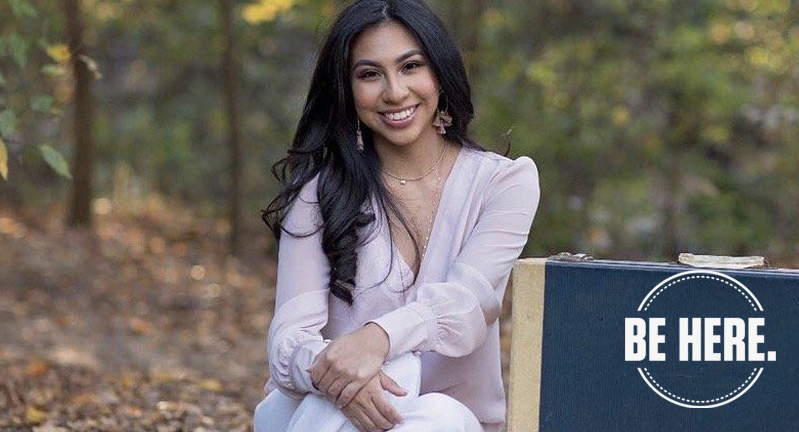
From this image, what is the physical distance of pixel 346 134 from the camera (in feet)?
10.0

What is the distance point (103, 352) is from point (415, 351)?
3493 millimetres

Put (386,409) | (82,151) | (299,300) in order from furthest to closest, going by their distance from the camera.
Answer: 1. (82,151)
2. (299,300)
3. (386,409)

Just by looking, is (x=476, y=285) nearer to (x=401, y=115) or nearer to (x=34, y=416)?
(x=401, y=115)

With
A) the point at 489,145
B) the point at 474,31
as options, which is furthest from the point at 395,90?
the point at 474,31

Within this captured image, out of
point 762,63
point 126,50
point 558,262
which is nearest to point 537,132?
point 762,63

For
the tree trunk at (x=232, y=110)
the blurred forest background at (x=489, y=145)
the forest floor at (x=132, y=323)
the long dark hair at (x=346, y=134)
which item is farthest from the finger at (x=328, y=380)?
the tree trunk at (x=232, y=110)

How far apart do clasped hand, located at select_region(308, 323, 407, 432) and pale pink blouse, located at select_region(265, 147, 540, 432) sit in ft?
0.20

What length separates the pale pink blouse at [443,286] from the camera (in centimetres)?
280

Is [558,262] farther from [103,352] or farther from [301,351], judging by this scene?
[103,352]

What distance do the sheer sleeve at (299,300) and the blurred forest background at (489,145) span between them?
3064 mm

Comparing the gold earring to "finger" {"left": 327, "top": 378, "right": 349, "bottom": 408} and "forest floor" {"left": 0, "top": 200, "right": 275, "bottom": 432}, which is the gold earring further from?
"forest floor" {"left": 0, "top": 200, "right": 275, "bottom": 432}

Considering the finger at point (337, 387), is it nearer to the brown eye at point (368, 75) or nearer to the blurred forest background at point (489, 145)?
the brown eye at point (368, 75)

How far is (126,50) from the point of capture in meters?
11.3

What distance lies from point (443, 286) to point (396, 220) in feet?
0.89
